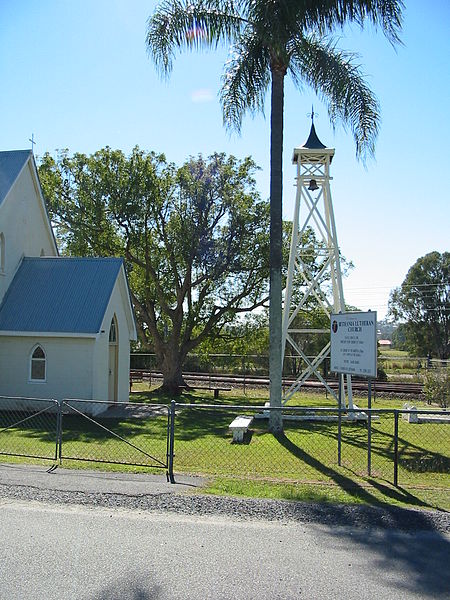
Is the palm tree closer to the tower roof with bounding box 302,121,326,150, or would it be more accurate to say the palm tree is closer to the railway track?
the tower roof with bounding box 302,121,326,150

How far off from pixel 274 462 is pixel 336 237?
8605 millimetres

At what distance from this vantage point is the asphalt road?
473 centimetres

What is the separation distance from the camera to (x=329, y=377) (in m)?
34.2

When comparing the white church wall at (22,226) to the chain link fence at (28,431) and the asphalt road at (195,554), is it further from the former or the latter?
the asphalt road at (195,554)

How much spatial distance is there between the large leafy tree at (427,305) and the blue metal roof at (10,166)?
50.7m

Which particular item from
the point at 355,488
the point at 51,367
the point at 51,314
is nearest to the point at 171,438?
the point at 355,488

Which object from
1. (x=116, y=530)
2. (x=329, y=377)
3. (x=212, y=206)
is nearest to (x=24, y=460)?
(x=116, y=530)

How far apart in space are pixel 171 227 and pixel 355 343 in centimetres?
1602

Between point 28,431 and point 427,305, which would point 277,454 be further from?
point 427,305

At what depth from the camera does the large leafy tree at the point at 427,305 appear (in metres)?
59.9

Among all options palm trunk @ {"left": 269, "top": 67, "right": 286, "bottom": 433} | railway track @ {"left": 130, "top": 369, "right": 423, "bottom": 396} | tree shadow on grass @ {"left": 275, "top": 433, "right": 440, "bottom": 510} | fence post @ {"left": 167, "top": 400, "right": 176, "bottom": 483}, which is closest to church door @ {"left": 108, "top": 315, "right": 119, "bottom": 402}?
palm trunk @ {"left": 269, "top": 67, "right": 286, "bottom": 433}

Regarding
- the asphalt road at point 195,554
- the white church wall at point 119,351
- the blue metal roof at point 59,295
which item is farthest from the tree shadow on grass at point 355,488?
the blue metal roof at point 59,295

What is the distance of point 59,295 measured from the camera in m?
18.6

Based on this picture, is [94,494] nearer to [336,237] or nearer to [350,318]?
[350,318]
